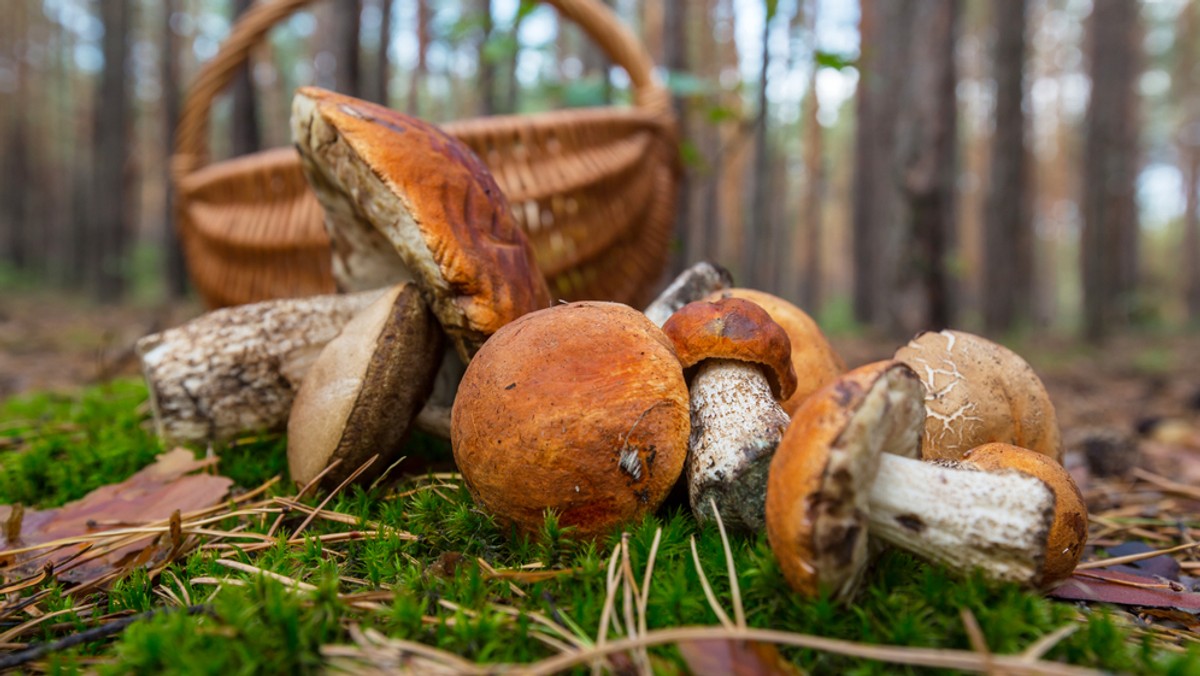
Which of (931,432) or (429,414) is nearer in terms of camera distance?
(931,432)

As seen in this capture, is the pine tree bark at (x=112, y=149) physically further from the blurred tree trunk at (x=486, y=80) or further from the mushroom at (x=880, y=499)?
the mushroom at (x=880, y=499)

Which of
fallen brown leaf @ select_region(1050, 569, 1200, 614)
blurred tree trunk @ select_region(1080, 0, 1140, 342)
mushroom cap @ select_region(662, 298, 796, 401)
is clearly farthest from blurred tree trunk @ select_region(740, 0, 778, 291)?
blurred tree trunk @ select_region(1080, 0, 1140, 342)

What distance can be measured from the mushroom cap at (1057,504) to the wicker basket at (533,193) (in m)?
1.84

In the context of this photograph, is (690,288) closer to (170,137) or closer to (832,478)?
(832,478)

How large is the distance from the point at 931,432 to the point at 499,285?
3.41 feet

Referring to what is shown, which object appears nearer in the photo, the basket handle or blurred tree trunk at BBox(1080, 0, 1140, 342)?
the basket handle

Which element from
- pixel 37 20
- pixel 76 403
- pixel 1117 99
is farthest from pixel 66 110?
pixel 1117 99

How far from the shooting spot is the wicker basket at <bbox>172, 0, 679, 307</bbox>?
2789 mm

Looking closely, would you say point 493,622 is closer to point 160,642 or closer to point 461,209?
point 160,642

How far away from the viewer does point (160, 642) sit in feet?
3.42

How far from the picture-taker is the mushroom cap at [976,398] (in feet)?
5.07

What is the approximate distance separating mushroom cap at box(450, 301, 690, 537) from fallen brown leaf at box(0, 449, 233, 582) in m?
0.75

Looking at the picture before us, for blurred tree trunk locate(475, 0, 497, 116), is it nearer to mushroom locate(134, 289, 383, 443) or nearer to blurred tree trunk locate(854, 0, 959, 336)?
blurred tree trunk locate(854, 0, 959, 336)

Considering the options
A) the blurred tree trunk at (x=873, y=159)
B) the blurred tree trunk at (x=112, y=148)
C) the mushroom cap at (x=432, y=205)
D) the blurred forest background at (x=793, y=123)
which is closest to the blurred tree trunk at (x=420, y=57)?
the blurred forest background at (x=793, y=123)
